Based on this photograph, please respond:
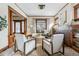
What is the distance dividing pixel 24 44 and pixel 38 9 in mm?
916

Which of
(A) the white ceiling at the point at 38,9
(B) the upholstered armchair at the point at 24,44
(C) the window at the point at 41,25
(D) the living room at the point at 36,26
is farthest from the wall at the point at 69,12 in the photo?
(B) the upholstered armchair at the point at 24,44

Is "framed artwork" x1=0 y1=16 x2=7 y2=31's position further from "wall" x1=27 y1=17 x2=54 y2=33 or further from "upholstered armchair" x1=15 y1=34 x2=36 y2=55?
"wall" x1=27 y1=17 x2=54 y2=33

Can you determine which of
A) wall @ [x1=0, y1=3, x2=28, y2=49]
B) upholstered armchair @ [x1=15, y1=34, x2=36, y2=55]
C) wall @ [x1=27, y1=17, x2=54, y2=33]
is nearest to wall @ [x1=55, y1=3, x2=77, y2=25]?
wall @ [x1=27, y1=17, x2=54, y2=33]

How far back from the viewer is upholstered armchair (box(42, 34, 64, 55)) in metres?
2.77

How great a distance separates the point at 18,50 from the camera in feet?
9.11

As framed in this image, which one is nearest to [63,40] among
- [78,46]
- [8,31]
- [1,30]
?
[78,46]

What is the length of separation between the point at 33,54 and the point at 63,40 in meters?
0.79

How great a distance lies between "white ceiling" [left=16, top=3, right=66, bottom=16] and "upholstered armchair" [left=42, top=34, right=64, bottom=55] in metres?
0.58

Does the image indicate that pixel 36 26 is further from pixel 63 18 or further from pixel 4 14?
pixel 4 14

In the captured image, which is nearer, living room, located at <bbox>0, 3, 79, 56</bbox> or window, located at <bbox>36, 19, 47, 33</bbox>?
living room, located at <bbox>0, 3, 79, 56</bbox>

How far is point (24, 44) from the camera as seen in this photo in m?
2.79

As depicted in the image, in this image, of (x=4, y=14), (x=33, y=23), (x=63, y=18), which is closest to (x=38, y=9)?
Answer: (x=33, y=23)

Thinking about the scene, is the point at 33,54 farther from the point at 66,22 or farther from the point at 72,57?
the point at 66,22

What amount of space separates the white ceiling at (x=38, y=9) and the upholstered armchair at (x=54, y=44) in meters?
0.58
